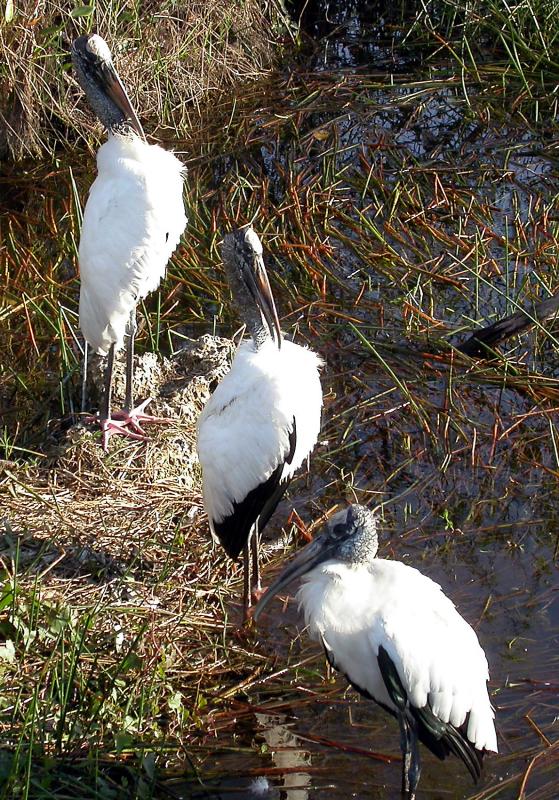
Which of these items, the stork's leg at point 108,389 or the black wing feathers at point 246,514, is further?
→ the stork's leg at point 108,389

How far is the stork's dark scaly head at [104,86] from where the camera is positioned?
5.08 meters

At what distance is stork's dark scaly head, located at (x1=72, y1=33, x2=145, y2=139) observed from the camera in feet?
16.7

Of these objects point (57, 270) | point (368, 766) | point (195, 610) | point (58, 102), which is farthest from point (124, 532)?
point (58, 102)

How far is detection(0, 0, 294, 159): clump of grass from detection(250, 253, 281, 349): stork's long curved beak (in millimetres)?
3422

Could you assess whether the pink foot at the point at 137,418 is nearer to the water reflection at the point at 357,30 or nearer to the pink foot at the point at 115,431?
the pink foot at the point at 115,431

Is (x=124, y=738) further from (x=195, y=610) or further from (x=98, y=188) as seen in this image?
(x=98, y=188)

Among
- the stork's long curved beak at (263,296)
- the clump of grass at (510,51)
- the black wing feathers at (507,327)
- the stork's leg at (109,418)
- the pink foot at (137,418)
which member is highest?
the stork's long curved beak at (263,296)

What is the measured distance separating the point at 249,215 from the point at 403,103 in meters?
1.96

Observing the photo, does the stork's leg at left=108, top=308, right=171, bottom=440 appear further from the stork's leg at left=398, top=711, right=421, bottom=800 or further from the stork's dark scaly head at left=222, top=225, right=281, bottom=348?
the stork's leg at left=398, top=711, right=421, bottom=800

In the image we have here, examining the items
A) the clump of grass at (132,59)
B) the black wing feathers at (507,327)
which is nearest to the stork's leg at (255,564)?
the black wing feathers at (507,327)

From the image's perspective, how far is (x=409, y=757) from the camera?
3.45 metres

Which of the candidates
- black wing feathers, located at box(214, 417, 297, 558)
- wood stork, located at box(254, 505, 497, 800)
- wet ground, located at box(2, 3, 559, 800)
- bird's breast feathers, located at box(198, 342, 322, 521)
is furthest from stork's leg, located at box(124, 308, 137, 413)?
wood stork, located at box(254, 505, 497, 800)

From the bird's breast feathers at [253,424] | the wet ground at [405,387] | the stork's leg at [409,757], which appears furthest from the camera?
the bird's breast feathers at [253,424]

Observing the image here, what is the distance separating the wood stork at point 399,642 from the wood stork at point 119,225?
1.84 m
